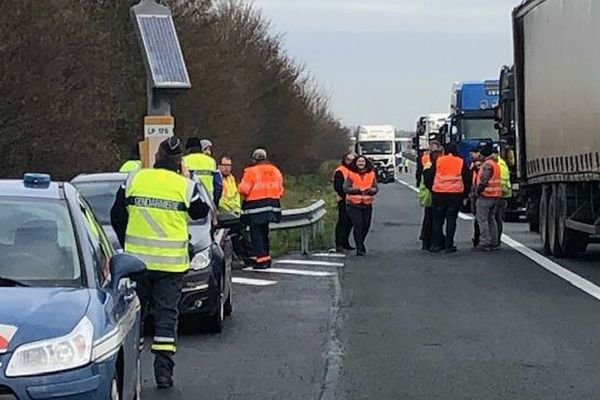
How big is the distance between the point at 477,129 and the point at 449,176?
598 inches

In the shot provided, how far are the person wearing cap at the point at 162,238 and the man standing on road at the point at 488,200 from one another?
14.1 metres

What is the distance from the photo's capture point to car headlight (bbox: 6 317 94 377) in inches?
264

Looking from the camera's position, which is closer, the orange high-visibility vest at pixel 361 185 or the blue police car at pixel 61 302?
the blue police car at pixel 61 302

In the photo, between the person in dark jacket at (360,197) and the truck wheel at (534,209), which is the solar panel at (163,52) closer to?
the person in dark jacket at (360,197)

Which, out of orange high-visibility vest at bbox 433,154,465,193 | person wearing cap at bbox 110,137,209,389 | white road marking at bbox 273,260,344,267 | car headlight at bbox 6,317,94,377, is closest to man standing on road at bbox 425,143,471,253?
orange high-visibility vest at bbox 433,154,465,193

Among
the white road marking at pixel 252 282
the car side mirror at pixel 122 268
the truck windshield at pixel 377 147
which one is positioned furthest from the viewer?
the truck windshield at pixel 377 147

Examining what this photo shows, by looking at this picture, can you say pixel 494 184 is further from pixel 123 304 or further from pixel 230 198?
pixel 123 304

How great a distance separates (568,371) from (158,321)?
10.5ft

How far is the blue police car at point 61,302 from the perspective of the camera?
22.2ft

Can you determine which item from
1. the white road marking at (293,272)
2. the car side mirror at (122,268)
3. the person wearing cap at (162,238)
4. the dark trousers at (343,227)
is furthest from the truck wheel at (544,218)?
the car side mirror at (122,268)

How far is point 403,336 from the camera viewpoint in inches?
531

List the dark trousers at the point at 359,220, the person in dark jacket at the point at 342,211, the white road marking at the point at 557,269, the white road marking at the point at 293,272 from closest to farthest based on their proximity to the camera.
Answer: the white road marking at the point at 557,269, the white road marking at the point at 293,272, the dark trousers at the point at 359,220, the person in dark jacket at the point at 342,211

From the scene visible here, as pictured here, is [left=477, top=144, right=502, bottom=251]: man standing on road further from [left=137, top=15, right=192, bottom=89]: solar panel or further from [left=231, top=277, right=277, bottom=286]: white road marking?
[left=137, top=15, right=192, bottom=89]: solar panel

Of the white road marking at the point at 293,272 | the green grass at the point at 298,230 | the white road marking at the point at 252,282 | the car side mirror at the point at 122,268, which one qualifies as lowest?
the green grass at the point at 298,230
